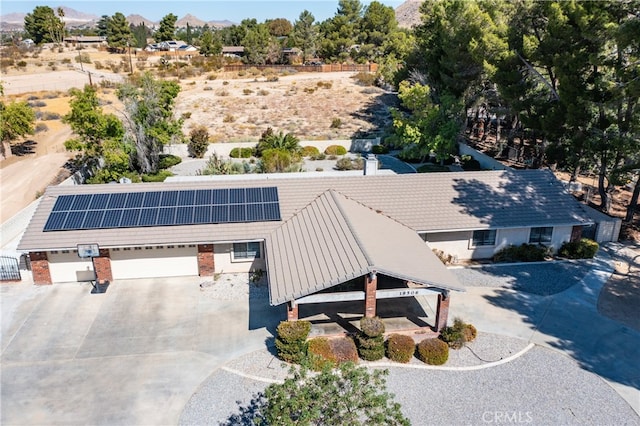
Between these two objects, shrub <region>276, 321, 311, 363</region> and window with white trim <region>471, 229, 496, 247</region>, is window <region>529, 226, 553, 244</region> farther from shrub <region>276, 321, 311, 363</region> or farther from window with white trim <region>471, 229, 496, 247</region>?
shrub <region>276, 321, 311, 363</region>

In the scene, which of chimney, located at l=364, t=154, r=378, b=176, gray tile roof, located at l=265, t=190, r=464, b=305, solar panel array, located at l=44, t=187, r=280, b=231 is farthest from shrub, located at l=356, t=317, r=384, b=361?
chimney, located at l=364, t=154, r=378, b=176

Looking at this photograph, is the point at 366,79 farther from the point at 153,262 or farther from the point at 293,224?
the point at 153,262

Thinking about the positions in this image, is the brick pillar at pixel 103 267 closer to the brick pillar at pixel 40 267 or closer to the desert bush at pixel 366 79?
the brick pillar at pixel 40 267

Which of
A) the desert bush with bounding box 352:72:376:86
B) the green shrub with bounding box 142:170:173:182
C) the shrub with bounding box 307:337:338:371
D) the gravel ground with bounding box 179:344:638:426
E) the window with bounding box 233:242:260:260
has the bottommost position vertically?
the gravel ground with bounding box 179:344:638:426

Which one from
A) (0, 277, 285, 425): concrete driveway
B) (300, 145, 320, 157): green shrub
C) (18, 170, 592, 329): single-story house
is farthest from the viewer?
(300, 145, 320, 157): green shrub

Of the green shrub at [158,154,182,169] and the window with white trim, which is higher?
the green shrub at [158,154,182,169]

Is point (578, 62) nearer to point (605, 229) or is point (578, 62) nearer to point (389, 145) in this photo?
point (605, 229)

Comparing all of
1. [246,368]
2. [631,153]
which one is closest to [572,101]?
[631,153]

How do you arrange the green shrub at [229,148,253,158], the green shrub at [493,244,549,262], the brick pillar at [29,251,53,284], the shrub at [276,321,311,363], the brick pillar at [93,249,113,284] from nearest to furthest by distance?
the shrub at [276,321,311,363], the brick pillar at [29,251,53,284], the brick pillar at [93,249,113,284], the green shrub at [493,244,549,262], the green shrub at [229,148,253,158]
